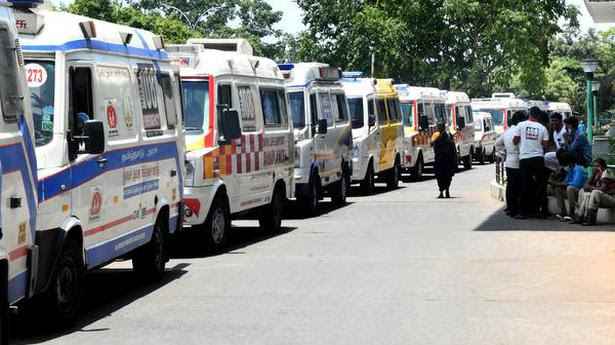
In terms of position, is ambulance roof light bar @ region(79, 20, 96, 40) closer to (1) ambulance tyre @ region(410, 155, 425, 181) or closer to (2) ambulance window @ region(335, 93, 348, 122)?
(2) ambulance window @ region(335, 93, 348, 122)

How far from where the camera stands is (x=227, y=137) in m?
16.4

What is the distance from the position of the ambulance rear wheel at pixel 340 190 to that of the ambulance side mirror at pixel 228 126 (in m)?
9.55

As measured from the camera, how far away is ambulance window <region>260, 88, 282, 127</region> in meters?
18.9

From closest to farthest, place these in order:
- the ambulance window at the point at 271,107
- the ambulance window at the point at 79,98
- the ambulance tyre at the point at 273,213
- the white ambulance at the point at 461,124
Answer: the ambulance window at the point at 79,98 → the ambulance window at the point at 271,107 → the ambulance tyre at the point at 273,213 → the white ambulance at the point at 461,124

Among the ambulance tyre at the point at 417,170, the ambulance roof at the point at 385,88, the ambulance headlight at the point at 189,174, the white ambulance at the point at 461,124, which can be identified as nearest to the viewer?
the ambulance headlight at the point at 189,174

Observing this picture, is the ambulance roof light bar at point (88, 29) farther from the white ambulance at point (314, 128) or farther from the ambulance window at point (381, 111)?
the ambulance window at point (381, 111)

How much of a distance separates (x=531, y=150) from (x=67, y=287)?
1230cm

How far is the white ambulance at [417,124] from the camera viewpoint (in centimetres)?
3531

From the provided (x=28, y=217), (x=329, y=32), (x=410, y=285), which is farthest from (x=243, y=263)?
(x=329, y=32)

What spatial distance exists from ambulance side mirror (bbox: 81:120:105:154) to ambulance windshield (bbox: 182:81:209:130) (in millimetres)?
5878

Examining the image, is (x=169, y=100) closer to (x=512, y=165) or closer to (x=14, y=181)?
(x=14, y=181)

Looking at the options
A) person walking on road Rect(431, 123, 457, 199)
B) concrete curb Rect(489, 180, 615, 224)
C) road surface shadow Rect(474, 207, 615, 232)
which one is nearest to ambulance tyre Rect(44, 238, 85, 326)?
road surface shadow Rect(474, 207, 615, 232)

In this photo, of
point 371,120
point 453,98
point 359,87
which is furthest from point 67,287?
point 453,98

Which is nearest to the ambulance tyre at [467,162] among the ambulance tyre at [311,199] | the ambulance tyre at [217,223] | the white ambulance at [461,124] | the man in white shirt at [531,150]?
the white ambulance at [461,124]
